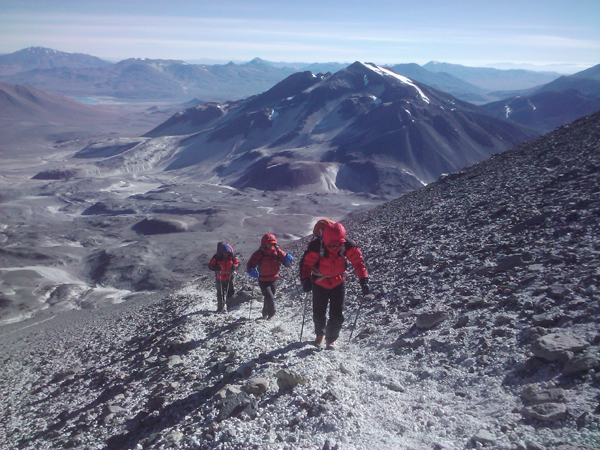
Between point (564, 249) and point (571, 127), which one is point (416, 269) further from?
point (571, 127)

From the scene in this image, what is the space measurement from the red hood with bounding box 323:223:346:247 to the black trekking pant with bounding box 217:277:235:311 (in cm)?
458

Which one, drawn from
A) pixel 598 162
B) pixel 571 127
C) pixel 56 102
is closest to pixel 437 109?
pixel 571 127

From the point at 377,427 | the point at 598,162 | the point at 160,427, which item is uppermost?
the point at 598,162

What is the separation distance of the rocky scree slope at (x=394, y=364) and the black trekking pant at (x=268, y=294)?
1.10ft

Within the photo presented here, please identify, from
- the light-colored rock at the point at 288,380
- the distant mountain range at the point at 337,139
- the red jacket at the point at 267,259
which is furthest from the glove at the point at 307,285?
the distant mountain range at the point at 337,139

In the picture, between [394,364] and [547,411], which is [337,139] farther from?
[547,411]

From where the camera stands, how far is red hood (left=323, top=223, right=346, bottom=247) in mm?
5285

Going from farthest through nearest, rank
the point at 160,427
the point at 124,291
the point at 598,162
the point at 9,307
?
the point at 124,291 < the point at 9,307 < the point at 598,162 < the point at 160,427

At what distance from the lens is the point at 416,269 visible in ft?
29.3

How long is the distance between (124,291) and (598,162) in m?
24.2

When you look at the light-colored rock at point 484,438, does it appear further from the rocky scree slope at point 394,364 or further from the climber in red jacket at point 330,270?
the climber in red jacket at point 330,270

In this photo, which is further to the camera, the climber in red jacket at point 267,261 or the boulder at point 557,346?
the climber in red jacket at point 267,261

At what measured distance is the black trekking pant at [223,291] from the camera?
30.9 ft

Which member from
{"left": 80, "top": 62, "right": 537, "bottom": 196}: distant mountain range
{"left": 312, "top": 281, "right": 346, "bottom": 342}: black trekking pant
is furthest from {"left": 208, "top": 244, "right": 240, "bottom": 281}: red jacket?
{"left": 80, "top": 62, "right": 537, "bottom": 196}: distant mountain range
